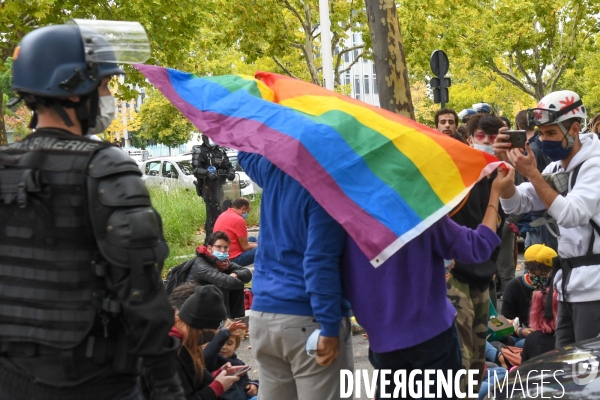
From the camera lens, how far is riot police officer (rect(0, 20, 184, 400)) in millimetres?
2781

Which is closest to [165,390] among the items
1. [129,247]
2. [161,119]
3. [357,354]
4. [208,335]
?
[129,247]

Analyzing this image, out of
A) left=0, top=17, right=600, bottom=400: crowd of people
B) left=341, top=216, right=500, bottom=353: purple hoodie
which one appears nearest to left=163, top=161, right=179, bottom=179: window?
left=0, top=17, right=600, bottom=400: crowd of people

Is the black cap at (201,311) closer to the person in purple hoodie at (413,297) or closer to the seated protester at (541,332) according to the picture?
the person in purple hoodie at (413,297)

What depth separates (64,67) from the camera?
2930mm

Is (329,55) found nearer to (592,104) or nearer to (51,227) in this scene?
(51,227)

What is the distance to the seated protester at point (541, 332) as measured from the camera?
5844 mm

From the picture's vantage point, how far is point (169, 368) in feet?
9.62

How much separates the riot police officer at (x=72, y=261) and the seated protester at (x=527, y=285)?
4.75 m

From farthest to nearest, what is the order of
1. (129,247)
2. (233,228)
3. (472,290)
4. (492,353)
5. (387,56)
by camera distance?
(233,228) → (387,56) → (492,353) → (472,290) → (129,247)

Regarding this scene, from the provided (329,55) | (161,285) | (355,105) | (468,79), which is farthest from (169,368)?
(468,79)

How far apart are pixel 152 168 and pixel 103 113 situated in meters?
23.1

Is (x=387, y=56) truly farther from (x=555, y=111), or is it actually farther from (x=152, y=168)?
(x=152, y=168)

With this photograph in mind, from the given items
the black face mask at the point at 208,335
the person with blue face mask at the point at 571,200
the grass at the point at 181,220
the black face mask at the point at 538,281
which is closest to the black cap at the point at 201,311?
the black face mask at the point at 208,335

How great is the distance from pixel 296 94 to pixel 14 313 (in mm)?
2072
